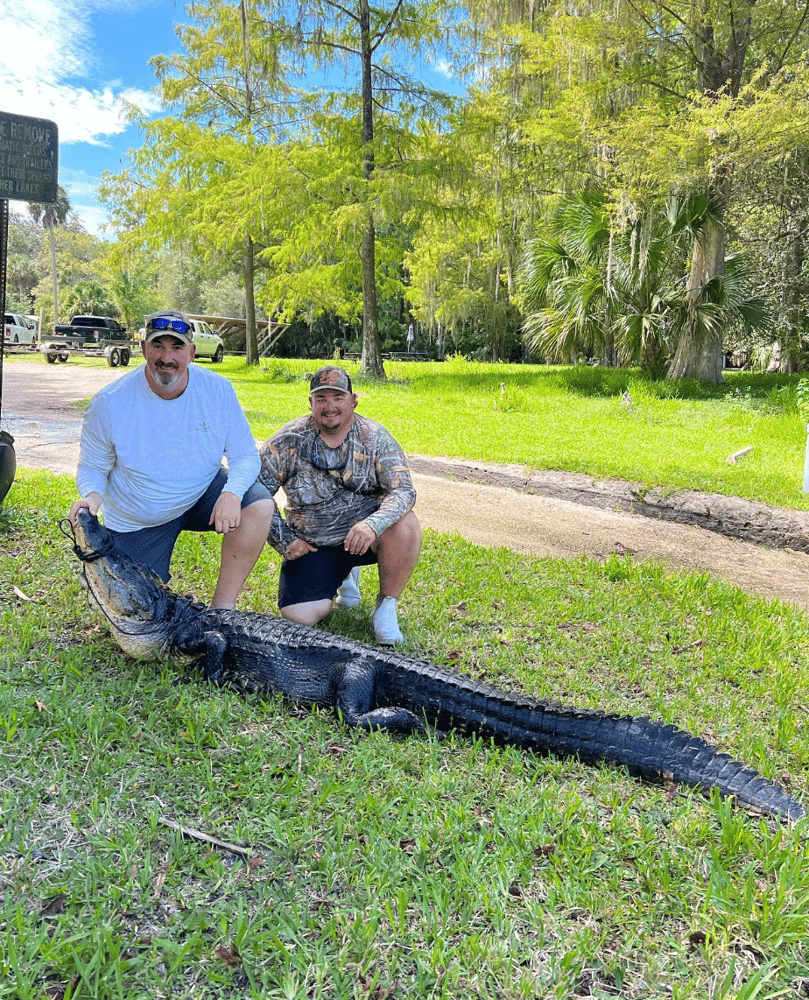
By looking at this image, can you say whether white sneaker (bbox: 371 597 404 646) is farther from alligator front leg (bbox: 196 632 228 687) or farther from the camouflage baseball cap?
the camouflage baseball cap

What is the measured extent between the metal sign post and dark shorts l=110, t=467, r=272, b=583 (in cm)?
168

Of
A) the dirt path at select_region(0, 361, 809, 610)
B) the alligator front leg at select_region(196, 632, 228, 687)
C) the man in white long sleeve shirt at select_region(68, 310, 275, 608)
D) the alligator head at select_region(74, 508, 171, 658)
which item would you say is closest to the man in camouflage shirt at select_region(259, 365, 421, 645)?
the man in white long sleeve shirt at select_region(68, 310, 275, 608)

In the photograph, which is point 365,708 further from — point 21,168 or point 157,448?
point 21,168

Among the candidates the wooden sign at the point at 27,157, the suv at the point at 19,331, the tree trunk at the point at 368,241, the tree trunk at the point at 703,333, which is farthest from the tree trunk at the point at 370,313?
the suv at the point at 19,331

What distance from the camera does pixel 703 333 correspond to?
13.3 m

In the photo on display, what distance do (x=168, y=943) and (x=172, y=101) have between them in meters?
22.0

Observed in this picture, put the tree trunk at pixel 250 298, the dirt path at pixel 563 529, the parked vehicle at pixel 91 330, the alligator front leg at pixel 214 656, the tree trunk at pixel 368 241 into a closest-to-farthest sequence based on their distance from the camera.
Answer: the alligator front leg at pixel 214 656 → the dirt path at pixel 563 529 → the tree trunk at pixel 368 241 → the tree trunk at pixel 250 298 → the parked vehicle at pixel 91 330

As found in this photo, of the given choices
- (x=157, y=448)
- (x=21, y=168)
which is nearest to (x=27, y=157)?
(x=21, y=168)

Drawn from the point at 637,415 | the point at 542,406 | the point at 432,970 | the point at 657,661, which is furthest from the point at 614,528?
the point at 542,406

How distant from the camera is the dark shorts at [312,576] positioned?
11.8ft

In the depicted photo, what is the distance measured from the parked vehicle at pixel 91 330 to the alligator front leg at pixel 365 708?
2454 centimetres

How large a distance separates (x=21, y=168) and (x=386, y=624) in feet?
11.9

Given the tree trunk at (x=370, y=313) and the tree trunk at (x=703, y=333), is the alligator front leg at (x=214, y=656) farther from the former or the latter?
the tree trunk at (x=370, y=313)

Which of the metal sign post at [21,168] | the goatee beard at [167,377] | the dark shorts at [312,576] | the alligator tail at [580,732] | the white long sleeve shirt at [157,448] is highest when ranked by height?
the metal sign post at [21,168]
